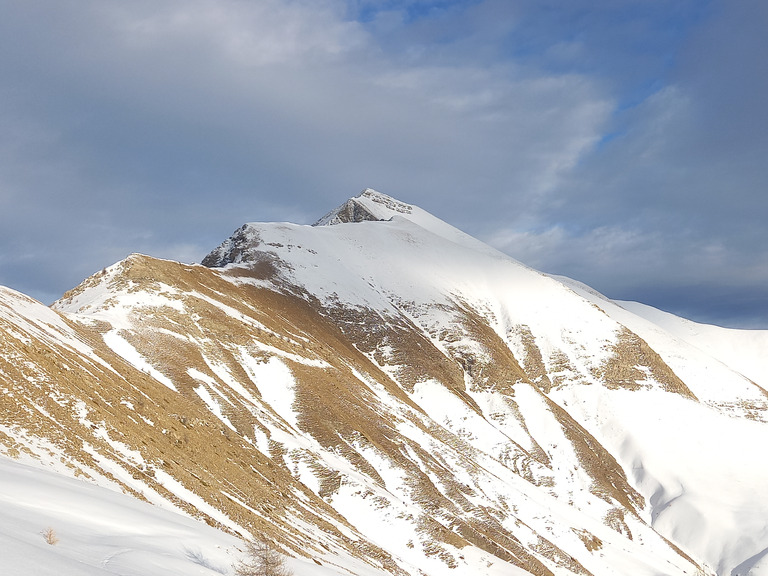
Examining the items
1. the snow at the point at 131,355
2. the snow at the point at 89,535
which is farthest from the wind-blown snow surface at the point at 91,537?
the snow at the point at 131,355

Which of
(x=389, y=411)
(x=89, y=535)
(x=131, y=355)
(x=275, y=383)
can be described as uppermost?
(x=389, y=411)

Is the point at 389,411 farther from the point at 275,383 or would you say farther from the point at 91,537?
the point at 91,537

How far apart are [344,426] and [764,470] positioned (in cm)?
6660

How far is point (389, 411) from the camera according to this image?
70312 millimetres

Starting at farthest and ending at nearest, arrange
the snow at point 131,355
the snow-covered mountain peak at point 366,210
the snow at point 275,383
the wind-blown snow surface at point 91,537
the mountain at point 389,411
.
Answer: the snow-covered mountain peak at point 366,210 → the snow at point 275,383 → the snow at point 131,355 → the mountain at point 389,411 → the wind-blown snow surface at point 91,537

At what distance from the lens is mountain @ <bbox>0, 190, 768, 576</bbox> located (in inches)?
1426

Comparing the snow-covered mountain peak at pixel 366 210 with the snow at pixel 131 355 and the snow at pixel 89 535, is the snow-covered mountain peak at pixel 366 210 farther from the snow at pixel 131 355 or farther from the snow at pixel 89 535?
the snow at pixel 89 535

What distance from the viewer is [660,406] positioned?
102m

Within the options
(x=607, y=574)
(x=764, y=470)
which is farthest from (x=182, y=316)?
(x=764, y=470)

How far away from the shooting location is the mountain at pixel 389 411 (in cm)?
3622

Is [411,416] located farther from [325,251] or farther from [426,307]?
[325,251]

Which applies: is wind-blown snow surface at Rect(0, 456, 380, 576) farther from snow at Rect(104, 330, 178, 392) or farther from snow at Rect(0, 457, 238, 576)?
snow at Rect(104, 330, 178, 392)

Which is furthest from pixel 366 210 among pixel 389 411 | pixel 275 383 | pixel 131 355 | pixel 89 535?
pixel 89 535

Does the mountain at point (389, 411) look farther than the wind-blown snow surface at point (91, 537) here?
Yes
